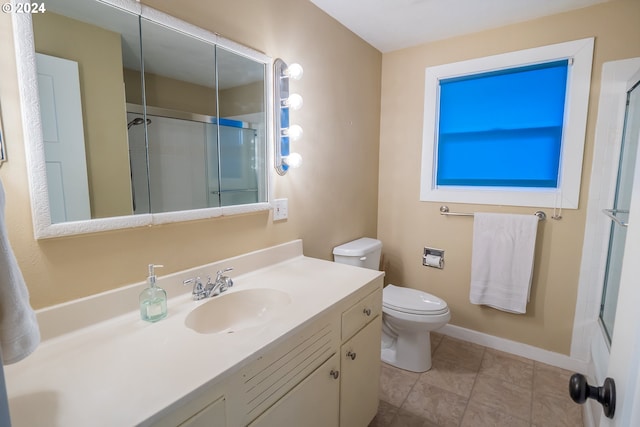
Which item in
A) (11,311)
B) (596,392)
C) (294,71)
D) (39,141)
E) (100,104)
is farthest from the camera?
(294,71)

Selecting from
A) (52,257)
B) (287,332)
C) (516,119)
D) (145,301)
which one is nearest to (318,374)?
(287,332)

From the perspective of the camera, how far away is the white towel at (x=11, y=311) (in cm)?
51

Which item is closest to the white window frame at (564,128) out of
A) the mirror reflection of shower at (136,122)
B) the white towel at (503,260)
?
the white towel at (503,260)

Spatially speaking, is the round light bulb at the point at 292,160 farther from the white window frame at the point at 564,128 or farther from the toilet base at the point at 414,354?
the toilet base at the point at 414,354

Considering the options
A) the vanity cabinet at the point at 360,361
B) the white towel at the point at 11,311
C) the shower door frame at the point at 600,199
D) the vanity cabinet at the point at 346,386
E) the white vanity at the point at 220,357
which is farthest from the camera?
the shower door frame at the point at 600,199

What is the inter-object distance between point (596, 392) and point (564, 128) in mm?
1895

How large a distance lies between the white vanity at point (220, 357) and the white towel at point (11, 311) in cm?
21

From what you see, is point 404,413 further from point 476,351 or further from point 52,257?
point 52,257

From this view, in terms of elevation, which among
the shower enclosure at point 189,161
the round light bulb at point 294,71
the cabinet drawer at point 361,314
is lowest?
the cabinet drawer at point 361,314

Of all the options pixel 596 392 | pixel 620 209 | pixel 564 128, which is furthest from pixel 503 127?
pixel 596 392

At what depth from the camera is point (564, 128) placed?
1988 millimetres

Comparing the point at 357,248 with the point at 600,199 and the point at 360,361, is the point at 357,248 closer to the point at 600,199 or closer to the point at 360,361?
the point at 360,361

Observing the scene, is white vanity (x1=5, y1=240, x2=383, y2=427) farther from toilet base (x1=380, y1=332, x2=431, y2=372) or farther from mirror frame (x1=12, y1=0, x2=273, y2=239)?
toilet base (x1=380, y1=332, x2=431, y2=372)

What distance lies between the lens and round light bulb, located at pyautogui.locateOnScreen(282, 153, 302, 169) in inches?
66.0
